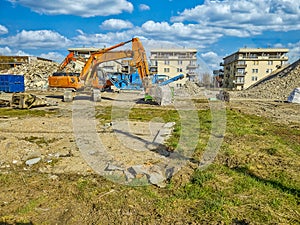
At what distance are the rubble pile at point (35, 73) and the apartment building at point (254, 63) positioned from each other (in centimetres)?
4098

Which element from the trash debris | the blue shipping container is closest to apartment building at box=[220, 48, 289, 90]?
the blue shipping container

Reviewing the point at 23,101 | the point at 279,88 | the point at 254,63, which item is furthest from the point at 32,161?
the point at 254,63

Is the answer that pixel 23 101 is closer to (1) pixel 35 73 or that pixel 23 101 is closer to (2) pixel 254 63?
(1) pixel 35 73

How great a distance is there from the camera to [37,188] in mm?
4668

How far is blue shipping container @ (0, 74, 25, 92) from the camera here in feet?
79.6

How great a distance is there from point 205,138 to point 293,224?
4500 mm

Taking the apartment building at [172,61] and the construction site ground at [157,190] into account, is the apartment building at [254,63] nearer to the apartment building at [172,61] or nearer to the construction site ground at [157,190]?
the apartment building at [172,61]

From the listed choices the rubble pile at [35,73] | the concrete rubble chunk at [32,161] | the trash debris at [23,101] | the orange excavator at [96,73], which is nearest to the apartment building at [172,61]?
the rubble pile at [35,73]

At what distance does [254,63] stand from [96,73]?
48.1 metres

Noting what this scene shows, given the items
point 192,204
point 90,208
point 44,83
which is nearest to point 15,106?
point 90,208

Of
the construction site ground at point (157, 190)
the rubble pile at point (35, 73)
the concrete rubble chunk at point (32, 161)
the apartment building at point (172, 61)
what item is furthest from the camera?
the apartment building at point (172, 61)

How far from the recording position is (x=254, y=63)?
2291 inches

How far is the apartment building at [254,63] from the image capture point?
57875 millimetres

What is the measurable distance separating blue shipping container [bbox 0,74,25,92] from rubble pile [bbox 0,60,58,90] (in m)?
6.71
